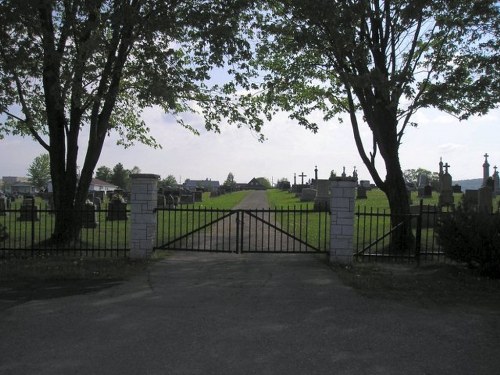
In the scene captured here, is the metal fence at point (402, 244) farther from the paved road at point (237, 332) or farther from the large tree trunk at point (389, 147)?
the paved road at point (237, 332)

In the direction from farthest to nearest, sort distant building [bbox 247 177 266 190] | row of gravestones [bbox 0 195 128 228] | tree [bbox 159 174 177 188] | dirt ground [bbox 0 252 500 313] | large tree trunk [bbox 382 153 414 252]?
distant building [bbox 247 177 266 190] < tree [bbox 159 174 177 188] < row of gravestones [bbox 0 195 128 228] < large tree trunk [bbox 382 153 414 252] < dirt ground [bbox 0 252 500 313]

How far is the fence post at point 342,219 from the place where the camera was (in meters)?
10.5

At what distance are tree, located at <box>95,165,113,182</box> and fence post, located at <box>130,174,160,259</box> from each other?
365 feet

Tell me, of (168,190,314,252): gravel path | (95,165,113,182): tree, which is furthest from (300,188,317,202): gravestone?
(95,165,113,182): tree

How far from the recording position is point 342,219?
10.5 m

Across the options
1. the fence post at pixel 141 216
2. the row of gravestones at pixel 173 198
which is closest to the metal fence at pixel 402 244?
the fence post at pixel 141 216

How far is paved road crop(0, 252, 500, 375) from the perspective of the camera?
4.74 meters

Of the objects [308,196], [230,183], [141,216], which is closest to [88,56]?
[141,216]

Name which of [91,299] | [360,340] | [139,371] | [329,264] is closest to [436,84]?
[329,264]

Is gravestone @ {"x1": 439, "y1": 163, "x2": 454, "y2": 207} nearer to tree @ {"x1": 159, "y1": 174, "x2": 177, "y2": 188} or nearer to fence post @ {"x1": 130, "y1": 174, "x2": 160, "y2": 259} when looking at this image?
fence post @ {"x1": 130, "y1": 174, "x2": 160, "y2": 259}

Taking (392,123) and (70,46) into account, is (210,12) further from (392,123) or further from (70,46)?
(392,123)

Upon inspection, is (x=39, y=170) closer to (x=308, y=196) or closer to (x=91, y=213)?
(x=308, y=196)

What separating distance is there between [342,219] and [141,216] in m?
4.20

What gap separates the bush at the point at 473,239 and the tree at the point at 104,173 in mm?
114193
